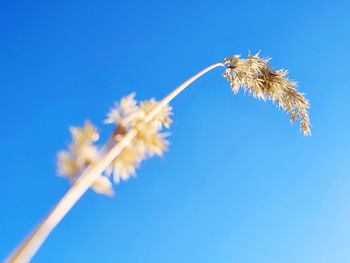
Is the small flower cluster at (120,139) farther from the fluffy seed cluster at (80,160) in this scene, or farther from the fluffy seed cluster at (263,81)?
the fluffy seed cluster at (263,81)

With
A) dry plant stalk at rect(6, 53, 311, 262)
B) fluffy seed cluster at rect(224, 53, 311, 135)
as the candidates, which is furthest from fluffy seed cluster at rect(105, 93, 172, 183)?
fluffy seed cluster at rect(224, 53, 311, 135)

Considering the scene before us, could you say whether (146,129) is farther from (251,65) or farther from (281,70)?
(281,70)

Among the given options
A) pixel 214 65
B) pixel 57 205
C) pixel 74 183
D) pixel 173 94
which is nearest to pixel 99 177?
pixel 74 183

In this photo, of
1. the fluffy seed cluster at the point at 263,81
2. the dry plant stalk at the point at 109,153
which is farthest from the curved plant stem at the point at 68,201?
the fluffy seed cluster at the point at 263,81

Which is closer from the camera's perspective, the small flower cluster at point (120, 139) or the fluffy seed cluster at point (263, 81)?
the small flower cluster at point (120, 139)

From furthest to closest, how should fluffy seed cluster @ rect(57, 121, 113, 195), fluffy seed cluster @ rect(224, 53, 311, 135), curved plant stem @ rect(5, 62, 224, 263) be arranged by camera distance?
1. fluffy seed cluster @ rect(224, 53, 311, 135)
2. fluffy seed cluster @ rect(57, 121, 113, 195)
3. curved plant stem @ rect(5, 62, 224, 263)

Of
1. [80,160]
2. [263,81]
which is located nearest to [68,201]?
[80,160]

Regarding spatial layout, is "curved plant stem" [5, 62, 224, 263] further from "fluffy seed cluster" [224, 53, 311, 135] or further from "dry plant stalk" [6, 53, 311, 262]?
"fluffy seed cluster" [224, 53, 311, 135]

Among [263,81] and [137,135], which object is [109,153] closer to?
[137,135]
